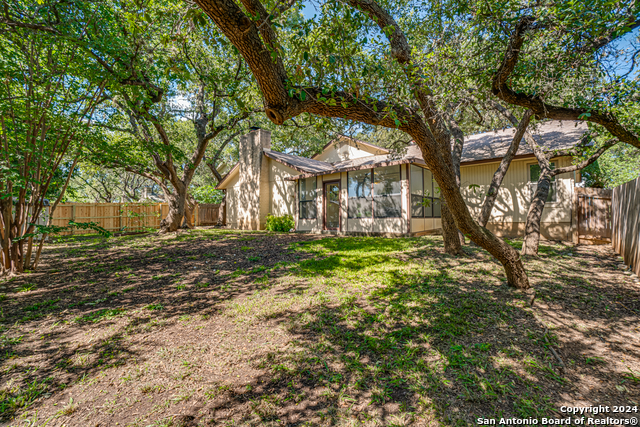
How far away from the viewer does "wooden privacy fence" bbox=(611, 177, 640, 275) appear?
5414mm

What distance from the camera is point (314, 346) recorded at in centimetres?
314

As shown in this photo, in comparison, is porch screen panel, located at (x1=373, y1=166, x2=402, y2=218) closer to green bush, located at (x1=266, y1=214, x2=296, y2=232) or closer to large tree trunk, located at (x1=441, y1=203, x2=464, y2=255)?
large tree trunk, located at (x1=441, y1=203, x2=464, y2=255)

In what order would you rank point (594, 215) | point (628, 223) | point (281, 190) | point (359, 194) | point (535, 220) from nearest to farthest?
point (628, 223)
point (535, 220)
point (594, 215)
point (359, 194)
point (281, 190)

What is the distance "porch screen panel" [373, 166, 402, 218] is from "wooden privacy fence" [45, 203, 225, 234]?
11468 mm

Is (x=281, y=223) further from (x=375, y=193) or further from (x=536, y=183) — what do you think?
(x=536, y=183)

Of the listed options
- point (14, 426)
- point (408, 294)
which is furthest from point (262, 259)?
point (14, 426)

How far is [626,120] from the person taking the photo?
491cm

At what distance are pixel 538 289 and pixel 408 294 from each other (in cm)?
Answer: 222

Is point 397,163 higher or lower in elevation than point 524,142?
lower

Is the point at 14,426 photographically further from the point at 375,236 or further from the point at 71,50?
the point at 375,236

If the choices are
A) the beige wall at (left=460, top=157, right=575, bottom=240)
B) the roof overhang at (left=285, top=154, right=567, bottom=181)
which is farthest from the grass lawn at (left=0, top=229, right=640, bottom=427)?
the roof overhang at (left=285, top=154, right=567, bottom=181)

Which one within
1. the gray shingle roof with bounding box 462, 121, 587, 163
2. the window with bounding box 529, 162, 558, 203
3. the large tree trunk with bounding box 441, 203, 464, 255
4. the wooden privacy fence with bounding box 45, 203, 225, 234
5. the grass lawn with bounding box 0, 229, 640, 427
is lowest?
the grass lawn with bounding box 0, 229, 640, 427

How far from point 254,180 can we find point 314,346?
41.1 feet

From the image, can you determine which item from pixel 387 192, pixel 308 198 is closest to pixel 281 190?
pixel 308 198
